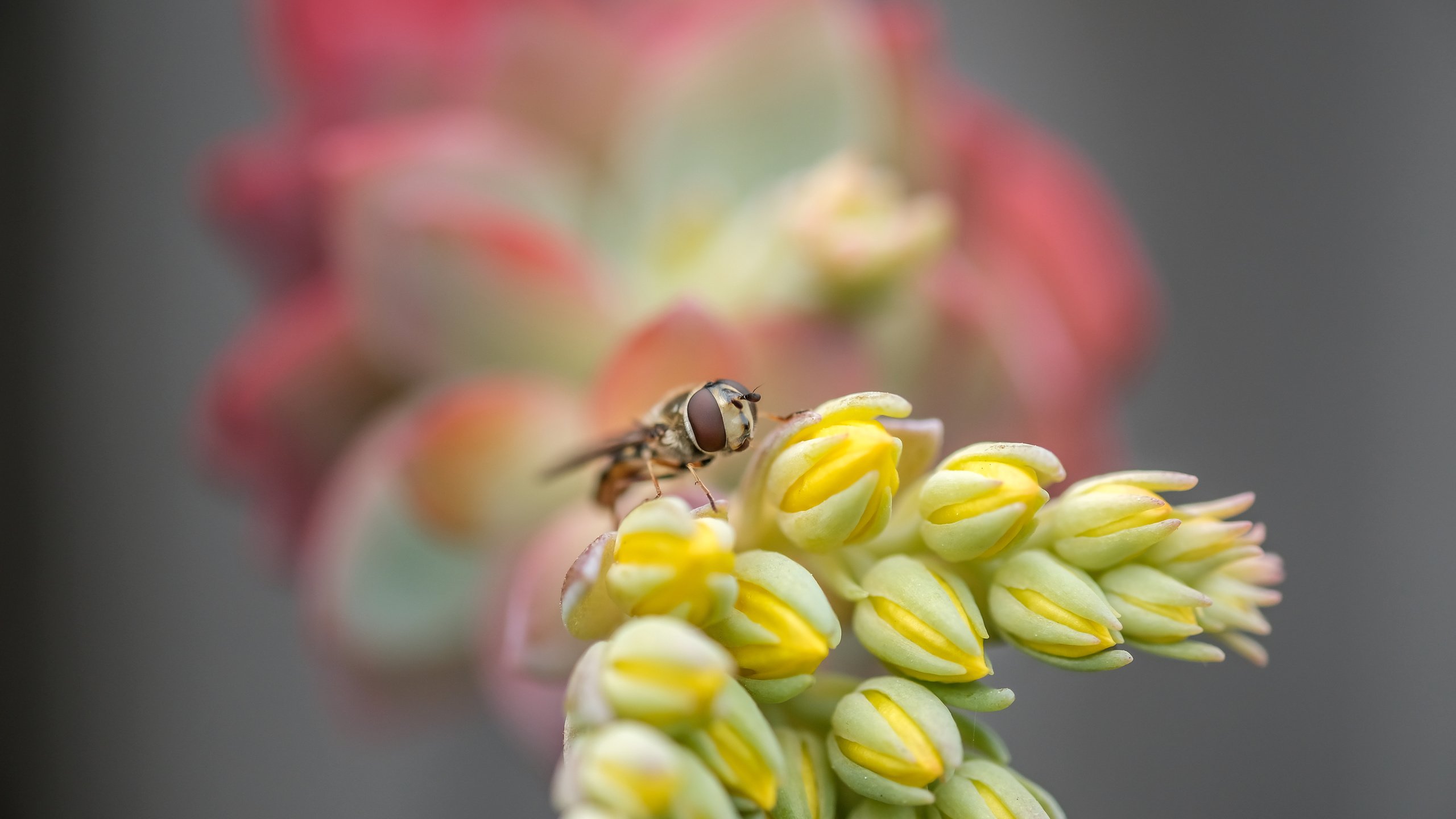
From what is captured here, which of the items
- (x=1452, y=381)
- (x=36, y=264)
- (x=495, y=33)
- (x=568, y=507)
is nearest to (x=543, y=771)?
(x=568, y=507)

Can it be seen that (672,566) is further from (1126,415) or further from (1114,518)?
(1126,415)

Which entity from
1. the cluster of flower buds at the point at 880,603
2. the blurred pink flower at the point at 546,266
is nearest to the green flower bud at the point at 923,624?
the cluster of flower buds at the point at 880,603

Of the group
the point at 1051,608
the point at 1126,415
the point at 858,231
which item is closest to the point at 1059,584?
the point at 1051,608

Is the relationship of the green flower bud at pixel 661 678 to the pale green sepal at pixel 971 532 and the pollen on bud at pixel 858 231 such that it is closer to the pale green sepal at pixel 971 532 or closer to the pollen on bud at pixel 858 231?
the pale green sepal at pixel 971 532

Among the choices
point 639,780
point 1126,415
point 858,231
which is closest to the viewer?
point 639,780

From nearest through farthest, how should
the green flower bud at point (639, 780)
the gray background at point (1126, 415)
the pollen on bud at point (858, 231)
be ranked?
the green flower bud at point (639, 780)
the pollen on bud at point (858, 231)
the gray background at point (1126, 415)

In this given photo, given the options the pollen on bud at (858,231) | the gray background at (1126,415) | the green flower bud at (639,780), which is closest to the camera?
the green flower bud at (639,780)

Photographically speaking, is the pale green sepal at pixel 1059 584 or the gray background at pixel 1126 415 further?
the gray background at pixel 1126 415
